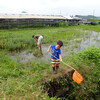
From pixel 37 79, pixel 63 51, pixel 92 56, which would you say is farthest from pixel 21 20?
pixel 37 79

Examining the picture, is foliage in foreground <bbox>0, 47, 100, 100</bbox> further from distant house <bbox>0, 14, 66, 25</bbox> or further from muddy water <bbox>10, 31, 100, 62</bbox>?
distant house <bbox>0, 14, 66, 25</bbox>

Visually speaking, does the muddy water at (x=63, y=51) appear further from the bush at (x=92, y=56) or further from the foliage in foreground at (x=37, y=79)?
the bush at (x=92, y=56)

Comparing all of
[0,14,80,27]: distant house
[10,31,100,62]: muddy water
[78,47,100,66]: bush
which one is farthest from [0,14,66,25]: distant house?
[78,47,100,66]: bush

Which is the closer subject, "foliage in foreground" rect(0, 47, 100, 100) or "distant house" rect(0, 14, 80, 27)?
"foliage in foreground" rect(0, 47, 100, 100)

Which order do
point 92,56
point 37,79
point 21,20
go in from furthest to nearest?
point 21,20 → point 92,56 → point 37,79

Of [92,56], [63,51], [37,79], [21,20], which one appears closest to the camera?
[37,79]

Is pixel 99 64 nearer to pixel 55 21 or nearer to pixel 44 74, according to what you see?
pixel 44 74

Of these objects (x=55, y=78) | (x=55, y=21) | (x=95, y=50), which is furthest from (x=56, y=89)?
(x=55, y=21)

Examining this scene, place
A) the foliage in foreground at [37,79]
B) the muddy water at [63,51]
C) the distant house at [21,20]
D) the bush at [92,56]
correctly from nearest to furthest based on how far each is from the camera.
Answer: the foliage in foreground at [37,79] < the bush at [92,56] < the muddy water at [63,51] < the distant house at [21,20]

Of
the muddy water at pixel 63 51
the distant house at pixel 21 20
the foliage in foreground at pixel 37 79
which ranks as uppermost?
the distant house at pixel 21 20

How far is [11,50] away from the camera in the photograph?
585 centimetres

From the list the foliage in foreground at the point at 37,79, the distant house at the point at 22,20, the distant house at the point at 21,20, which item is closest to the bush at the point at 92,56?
the foliage in foreground at the point at 37,79

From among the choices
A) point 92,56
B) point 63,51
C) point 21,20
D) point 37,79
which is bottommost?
point 37,79

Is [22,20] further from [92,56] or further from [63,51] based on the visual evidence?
[92,56]
